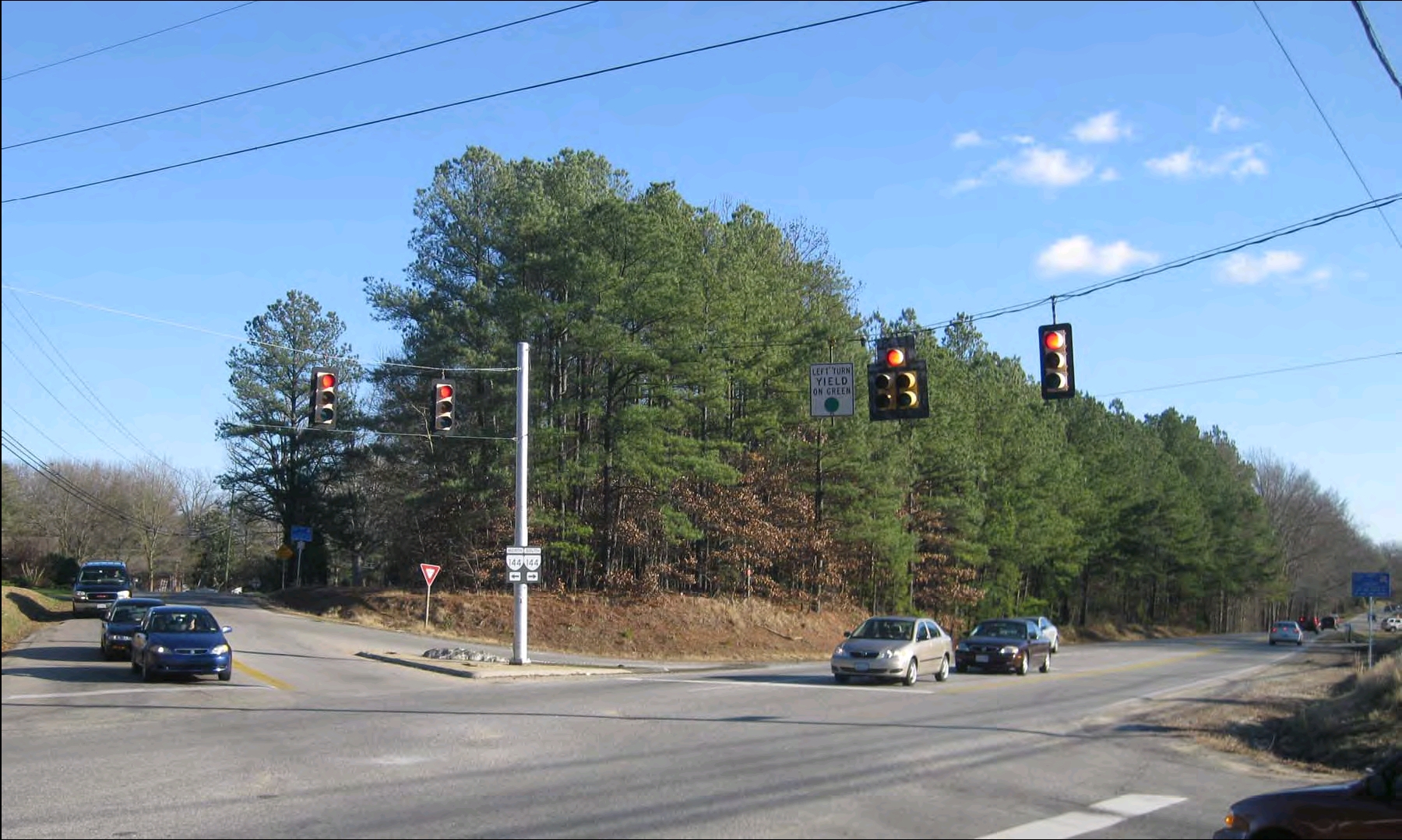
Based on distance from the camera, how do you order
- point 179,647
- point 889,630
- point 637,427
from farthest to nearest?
1. point 637,427
2. point 889,630
3. point 179,647

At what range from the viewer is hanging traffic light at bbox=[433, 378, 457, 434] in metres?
22.1

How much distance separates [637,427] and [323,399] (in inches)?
759

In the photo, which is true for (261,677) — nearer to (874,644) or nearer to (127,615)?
(127,615)

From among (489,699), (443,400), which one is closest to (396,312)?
(443,400)

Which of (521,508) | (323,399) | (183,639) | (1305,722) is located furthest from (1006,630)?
(183,639)

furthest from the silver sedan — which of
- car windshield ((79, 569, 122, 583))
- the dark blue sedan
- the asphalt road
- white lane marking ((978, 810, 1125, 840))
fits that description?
car windshield ((79, 569, 122, 583))

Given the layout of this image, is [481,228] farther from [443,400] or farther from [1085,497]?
[1085,497]

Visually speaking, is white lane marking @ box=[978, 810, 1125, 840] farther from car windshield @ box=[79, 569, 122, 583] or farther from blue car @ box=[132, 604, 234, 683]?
car windshield @ box=[79, 569, 122, 583]

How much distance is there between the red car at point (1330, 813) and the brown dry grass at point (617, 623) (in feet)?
101

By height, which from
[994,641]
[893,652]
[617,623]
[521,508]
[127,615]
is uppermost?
[521,508]

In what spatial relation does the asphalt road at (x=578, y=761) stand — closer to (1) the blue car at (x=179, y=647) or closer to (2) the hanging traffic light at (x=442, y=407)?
(1) the blue car at (x=179, y=647)

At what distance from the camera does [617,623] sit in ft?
132

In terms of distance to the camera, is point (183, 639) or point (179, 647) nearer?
point (179, 647)

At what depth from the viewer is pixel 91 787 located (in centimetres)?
1116
